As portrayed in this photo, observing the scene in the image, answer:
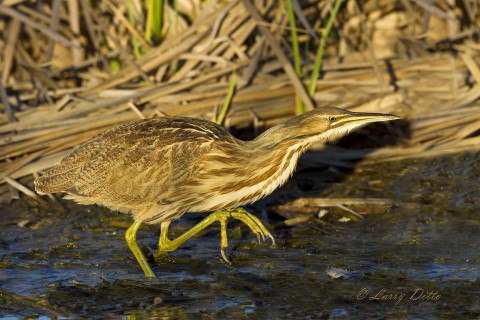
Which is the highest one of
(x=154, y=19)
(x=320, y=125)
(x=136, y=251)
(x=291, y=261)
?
(x=154, y=19)

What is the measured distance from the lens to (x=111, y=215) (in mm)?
5828

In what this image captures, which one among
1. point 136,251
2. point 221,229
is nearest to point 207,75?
point 221,229

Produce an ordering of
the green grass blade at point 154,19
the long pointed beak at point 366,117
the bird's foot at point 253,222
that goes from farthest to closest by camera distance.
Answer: the green grass blade at point 154,19 < the bird's foot at point 253,222 < the long pointed beak at point 366,117

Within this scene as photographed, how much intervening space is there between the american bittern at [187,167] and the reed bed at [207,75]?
1113 mm

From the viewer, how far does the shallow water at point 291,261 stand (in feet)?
13.9

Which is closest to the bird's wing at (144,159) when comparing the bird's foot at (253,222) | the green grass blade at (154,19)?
the bird's foot at (253,222)

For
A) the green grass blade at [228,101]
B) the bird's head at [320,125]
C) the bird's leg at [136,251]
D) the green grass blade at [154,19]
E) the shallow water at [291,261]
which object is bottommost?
the shallow water at [291,261]

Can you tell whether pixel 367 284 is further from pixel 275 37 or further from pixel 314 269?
pixel 275 37

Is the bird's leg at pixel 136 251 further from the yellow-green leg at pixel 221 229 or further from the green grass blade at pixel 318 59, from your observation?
the green grass blade at pixel 318 59

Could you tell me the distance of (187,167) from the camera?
4.84 meters

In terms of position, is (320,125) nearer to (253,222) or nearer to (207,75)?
(253,222)
